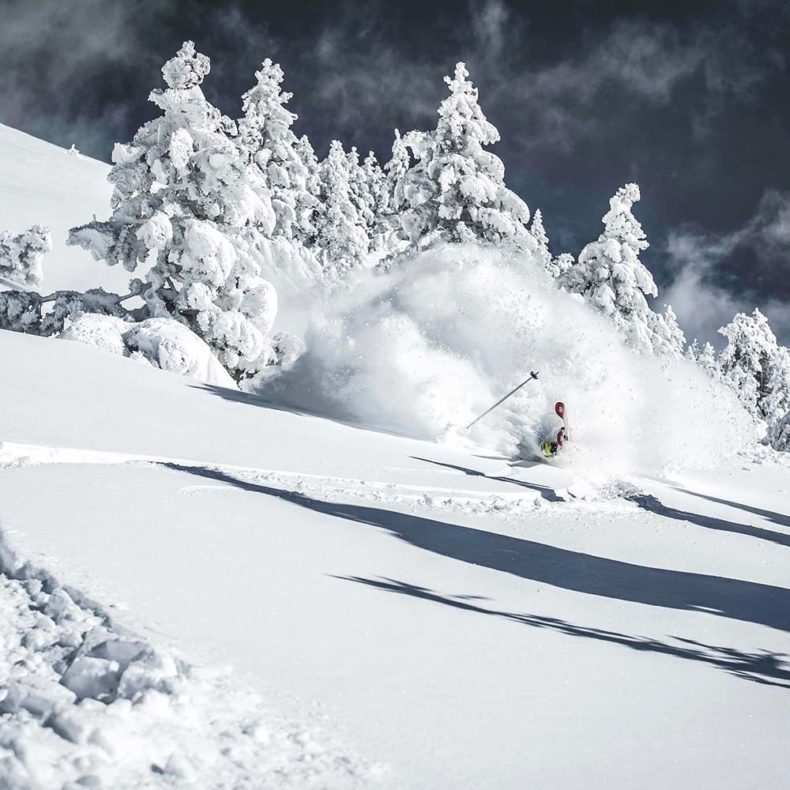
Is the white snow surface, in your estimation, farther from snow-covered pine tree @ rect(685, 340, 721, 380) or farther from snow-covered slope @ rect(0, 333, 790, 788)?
snow-covered pine tree @ rect(685, 340, 721, 380)

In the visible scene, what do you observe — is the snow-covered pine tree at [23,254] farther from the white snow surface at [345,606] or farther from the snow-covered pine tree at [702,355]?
the snow-covered pine tree at [702,355]

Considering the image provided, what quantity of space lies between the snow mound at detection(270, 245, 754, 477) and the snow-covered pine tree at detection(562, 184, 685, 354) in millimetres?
10550

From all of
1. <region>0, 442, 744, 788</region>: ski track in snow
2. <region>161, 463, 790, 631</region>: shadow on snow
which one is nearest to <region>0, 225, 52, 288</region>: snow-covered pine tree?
<region>161, 463, 790, 631</region>: shadow on snow

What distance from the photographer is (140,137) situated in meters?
19.8

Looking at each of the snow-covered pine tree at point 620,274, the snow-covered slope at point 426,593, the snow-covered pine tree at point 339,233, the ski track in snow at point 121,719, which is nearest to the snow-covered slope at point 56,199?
the snow-covered pine tree at point 339,233

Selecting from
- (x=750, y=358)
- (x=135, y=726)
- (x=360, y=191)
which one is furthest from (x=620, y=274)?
(x=360, y=191)

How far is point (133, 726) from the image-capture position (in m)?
2.90

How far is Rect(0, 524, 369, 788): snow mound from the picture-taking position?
267 centimetres

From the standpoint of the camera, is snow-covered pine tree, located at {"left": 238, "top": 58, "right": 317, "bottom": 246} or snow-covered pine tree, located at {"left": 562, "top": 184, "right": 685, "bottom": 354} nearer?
snow-covered pine tree, located at {"left": 562, "top": 184, "right": 685, "bottom": 354}

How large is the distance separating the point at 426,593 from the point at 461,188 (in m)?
21.8

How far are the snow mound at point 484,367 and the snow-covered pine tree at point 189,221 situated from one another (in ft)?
7.50

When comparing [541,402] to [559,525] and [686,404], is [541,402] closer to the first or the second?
[686,404]

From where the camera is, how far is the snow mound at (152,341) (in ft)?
58.3

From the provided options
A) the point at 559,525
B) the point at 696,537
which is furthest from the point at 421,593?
the point at 696,537
